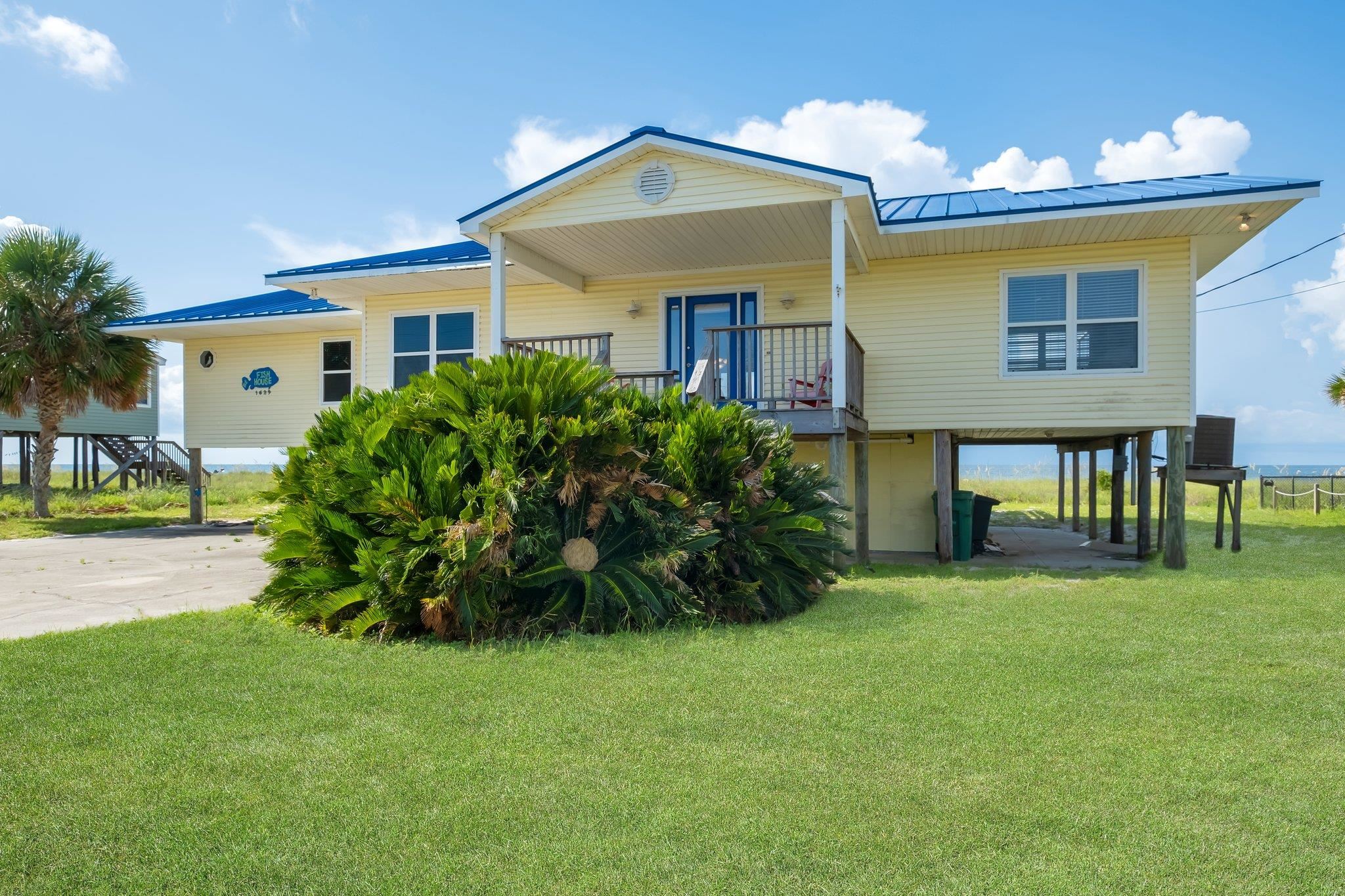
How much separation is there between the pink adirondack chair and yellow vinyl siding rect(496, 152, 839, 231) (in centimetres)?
215

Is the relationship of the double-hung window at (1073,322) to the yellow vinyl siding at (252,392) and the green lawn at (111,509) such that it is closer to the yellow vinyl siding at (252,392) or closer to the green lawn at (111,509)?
the yellow vinyl siding at (252,392)

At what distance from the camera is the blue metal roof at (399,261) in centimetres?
1296

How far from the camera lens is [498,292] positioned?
1102cm

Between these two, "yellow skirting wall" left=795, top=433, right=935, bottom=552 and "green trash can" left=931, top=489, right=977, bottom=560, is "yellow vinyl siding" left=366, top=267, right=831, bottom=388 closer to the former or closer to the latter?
"yellow skirting wall" left=795, top=433, right=935, bottom=552

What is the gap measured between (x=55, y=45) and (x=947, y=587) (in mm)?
12905

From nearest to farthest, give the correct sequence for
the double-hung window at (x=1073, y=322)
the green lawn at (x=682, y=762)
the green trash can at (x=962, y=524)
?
the green lawn at (x=682, y=762) < the double-hung window at (x=1073, y=322) < the green trash can at (x=962, y=524)

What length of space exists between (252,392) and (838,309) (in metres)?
12.9

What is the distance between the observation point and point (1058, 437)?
611 inches

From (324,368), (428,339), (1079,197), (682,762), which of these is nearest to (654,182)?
(1079,197)

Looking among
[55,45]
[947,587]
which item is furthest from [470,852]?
[55,45]

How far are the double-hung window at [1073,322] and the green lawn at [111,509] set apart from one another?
14865mm

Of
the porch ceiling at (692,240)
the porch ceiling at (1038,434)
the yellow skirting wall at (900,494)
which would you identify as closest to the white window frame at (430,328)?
the porch ceiling at (692,240)

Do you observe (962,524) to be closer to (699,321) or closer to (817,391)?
(817,391)

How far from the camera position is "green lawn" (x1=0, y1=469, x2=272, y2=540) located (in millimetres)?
17469
